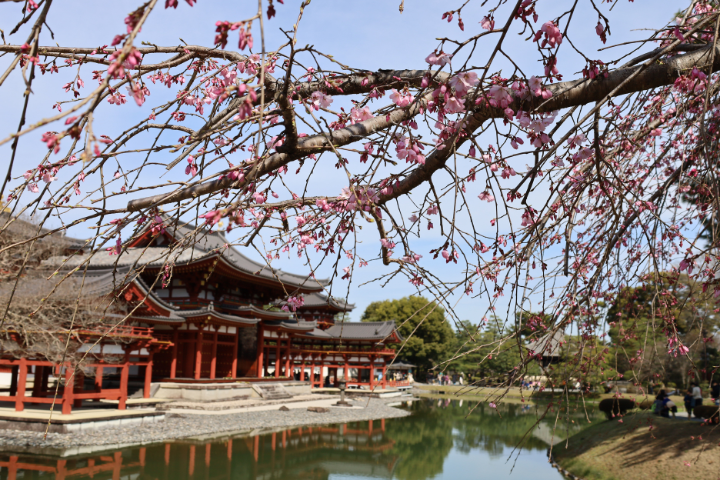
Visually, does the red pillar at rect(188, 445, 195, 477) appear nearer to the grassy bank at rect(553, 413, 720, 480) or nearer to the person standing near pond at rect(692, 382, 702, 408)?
the grassy bank at rect(553, 413, 720, 480)

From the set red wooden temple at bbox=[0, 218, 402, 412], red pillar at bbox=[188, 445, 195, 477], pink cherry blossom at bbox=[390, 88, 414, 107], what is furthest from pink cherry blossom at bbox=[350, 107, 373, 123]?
red wooden temple at bbox=[0, 218, 402, 412]

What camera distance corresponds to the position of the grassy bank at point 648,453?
291 inches

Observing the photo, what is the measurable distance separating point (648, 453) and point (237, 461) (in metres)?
6.86

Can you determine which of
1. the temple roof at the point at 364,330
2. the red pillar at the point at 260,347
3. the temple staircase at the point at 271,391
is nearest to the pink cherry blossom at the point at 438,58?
the temple staircase at the point at 271,391

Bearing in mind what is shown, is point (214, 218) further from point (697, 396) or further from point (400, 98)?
point (697, 396)

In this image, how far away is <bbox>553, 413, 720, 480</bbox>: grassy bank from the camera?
24.2ft

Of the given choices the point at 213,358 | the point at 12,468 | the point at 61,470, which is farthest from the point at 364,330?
the point at 12,468

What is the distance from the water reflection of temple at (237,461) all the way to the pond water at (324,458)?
0.01 meters

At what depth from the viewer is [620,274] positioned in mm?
3264

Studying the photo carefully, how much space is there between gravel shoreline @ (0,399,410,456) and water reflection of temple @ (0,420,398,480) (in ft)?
1.09

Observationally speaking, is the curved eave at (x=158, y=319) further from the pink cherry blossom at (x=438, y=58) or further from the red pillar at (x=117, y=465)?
the pink cherry blossom at (x=438, y=58)

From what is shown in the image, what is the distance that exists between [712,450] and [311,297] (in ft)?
60.1

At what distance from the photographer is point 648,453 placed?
825cm

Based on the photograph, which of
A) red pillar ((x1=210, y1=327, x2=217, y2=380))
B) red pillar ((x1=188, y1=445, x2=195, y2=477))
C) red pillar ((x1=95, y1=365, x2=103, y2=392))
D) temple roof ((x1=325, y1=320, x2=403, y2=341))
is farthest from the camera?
temple roof ((x1=325, y1=320, x2=403, y2=341))
